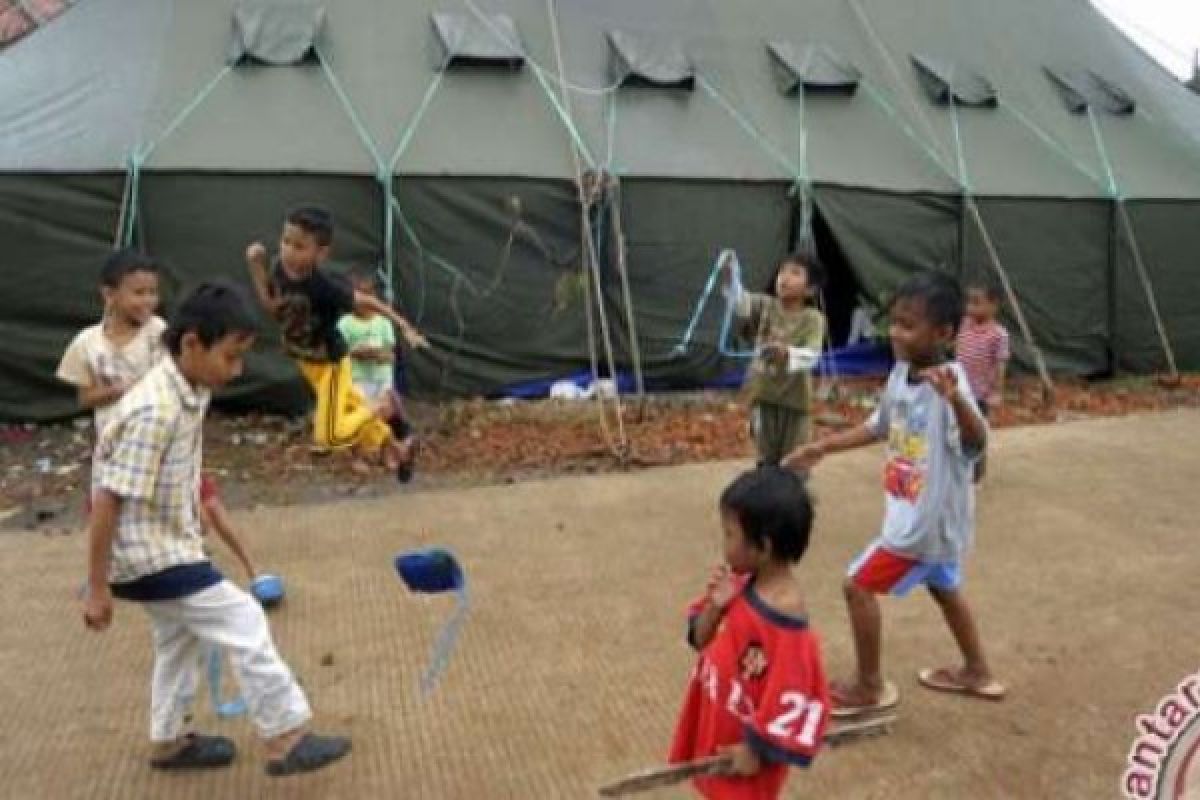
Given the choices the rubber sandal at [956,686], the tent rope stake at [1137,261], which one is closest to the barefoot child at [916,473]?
the rubber sandal at [956,686]

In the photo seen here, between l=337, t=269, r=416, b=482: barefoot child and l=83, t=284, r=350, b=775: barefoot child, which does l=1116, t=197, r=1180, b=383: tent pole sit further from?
l=83, t=284, r=350, b=775: barefoot child

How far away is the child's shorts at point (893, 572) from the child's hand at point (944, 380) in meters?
0.54

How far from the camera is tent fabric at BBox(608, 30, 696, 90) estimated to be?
32.7 ft

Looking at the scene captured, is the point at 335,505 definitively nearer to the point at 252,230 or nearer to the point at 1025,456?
the point at 252,230

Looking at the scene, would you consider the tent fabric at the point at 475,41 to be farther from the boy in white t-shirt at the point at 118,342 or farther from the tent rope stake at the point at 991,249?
the boy in white t-shirt at the point at 118,342

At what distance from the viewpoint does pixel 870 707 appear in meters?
3.51

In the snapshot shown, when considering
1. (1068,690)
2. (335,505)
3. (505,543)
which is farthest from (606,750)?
(335,505)

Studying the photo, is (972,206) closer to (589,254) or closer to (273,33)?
(589,254)

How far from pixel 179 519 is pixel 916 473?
203 cm

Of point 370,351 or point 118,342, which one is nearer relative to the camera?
point 118,342

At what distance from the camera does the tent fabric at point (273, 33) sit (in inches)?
357

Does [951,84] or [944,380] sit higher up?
[951,84]

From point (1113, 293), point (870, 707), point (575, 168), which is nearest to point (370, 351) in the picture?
point (575, 168)

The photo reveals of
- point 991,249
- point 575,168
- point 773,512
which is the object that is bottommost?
point 773,512
